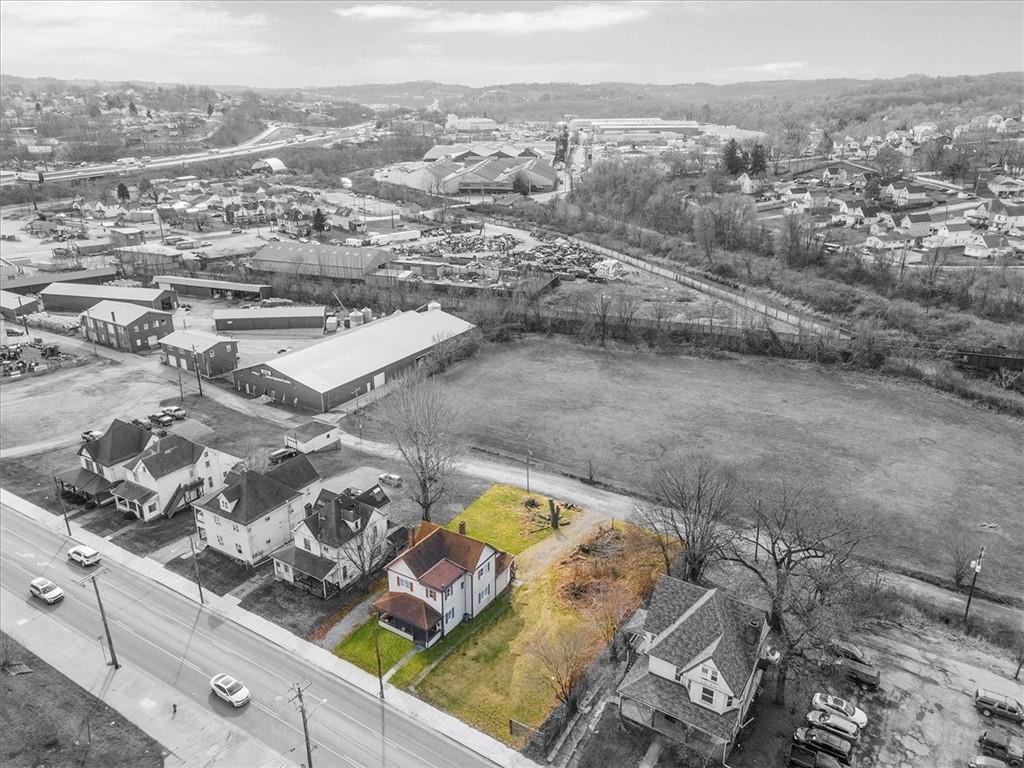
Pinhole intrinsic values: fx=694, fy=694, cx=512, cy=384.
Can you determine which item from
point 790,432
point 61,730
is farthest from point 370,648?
point 790,432

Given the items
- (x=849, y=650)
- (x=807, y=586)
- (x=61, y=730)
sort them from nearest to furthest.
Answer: (x=61, y=730) < (x=849, y=650) < (x=807, y=586)

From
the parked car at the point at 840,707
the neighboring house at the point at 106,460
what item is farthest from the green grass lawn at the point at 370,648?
the neighboring house at the point at 106,460

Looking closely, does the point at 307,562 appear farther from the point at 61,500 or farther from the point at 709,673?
the point at 709,673

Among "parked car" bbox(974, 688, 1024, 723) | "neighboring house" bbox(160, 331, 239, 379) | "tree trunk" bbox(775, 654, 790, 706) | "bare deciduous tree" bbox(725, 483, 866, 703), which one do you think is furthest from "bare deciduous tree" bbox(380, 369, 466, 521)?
"parked car" bbox(974, 688, 1024, 723)

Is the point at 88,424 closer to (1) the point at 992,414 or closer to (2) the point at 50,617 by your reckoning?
(2) the point at 50,617

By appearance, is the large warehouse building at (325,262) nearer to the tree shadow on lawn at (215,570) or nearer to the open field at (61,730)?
the tree shadow on lawn at (215,570)

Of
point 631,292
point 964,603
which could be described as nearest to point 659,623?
point 964,603
